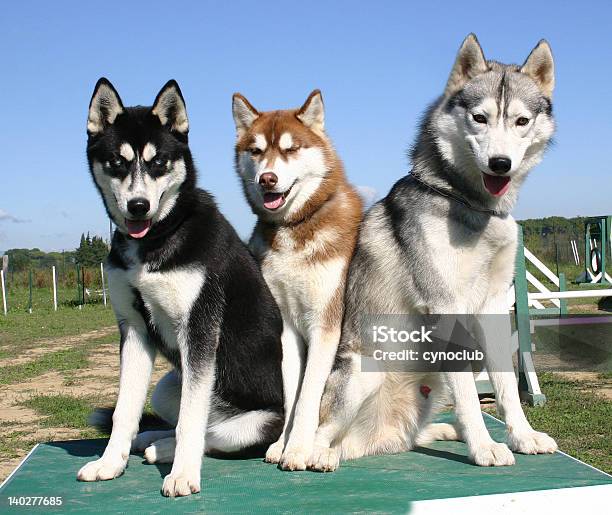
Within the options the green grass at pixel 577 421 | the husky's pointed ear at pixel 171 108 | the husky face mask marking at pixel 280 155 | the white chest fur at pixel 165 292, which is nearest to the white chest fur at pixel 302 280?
the husky face mask marking at pixel 280 155

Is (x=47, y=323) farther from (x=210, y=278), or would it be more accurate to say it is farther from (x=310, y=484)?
(x=310, y=484)

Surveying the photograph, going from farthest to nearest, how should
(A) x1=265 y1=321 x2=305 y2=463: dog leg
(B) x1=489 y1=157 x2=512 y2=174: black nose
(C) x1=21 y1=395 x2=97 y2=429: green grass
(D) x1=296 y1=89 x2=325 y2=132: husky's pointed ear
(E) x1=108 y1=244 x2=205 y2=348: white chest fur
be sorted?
(C) x1=21 y1=395 x2=97 y2=429: green grass, (D) x1=296 y1=89 x2=325 y2=132: husky's pointed ear, (A) x1=265 y1=321 x2=305 y2=463: dog leg, (E) x1=108 y1=244 x2=205 y2=348: white chest fur, (B) x1=489 y1=157 x2=512 y2=174: black nose

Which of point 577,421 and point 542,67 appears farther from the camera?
point 577,421

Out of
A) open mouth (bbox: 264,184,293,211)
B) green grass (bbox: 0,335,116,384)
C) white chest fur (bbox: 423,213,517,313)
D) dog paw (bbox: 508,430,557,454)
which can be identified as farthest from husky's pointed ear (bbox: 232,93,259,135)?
green grass (bbox: 0,335,116,384)

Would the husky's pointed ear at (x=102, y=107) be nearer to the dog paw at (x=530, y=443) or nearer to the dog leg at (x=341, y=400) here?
the dog leg at (x=341, y=400)

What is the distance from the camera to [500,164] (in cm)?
342

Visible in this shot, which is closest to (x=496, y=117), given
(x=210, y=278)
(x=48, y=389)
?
(x=210, y=278)

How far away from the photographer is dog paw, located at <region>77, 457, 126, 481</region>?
3578 millimetres

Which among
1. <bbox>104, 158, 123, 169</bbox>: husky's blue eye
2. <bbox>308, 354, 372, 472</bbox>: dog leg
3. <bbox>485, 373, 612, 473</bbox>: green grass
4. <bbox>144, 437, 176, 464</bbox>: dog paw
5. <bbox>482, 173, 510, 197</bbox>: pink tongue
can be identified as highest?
<bbox>104, 158, 123, 169</bbox>: husky's blue eye

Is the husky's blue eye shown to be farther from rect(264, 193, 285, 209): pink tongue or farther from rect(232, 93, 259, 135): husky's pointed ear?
rect(232, 93, 259, 135): husky's pointed ear

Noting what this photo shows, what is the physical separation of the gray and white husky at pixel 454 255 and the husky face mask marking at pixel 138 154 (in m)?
1.27

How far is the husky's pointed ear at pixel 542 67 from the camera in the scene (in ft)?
12.3

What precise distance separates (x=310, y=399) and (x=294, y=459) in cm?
35

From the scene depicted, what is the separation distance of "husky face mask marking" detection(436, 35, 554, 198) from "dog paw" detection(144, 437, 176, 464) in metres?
2.40
